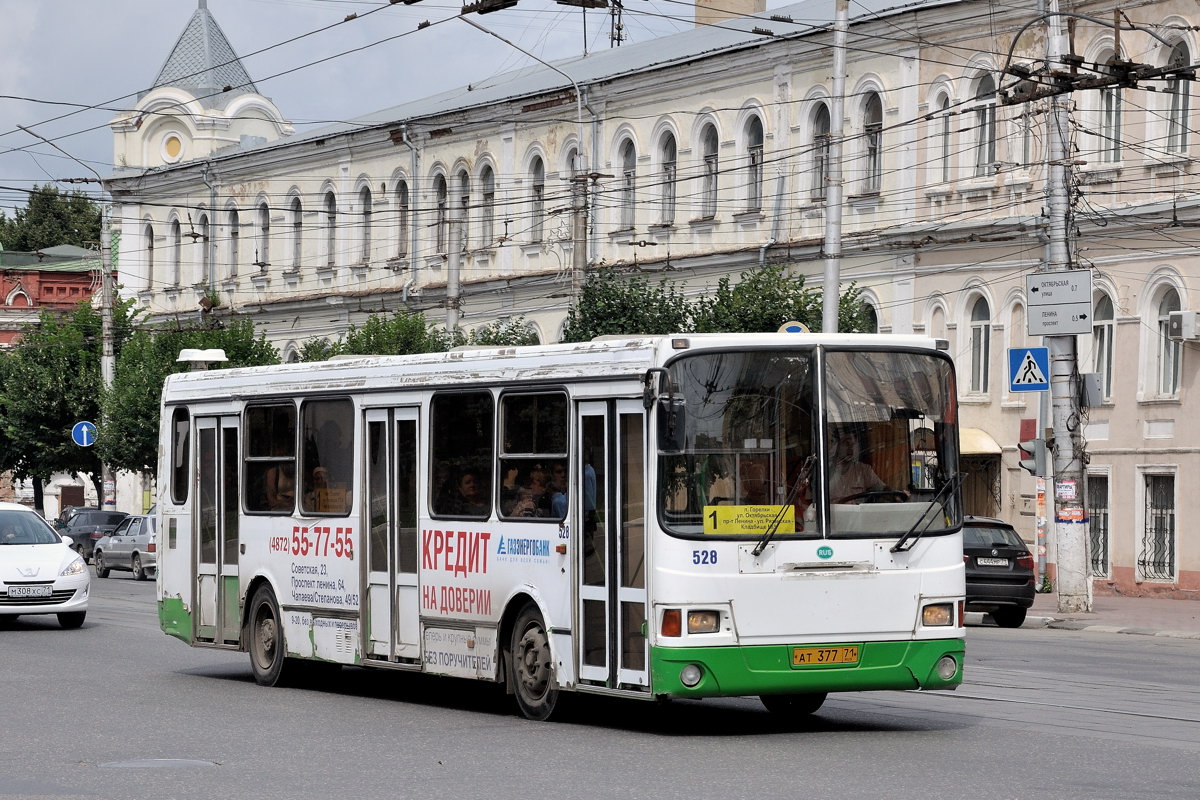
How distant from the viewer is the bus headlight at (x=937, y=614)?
42.8 ft

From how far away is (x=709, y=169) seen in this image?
43625 mm

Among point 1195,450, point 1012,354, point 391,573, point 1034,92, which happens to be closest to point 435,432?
point 391,573

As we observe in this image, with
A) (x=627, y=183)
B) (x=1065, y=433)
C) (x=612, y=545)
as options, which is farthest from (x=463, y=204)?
(x=612, y=545)

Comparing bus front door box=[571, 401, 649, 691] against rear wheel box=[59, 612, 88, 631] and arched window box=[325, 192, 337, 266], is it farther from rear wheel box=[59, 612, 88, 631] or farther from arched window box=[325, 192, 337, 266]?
arched window box=[325, 192, 337, 266]

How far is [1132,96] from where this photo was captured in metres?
34.8

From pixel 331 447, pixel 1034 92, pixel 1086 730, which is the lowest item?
pixel 1086 730

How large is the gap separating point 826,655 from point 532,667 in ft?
6.99

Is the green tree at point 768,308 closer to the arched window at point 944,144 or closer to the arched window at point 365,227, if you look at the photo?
the arched window at point 944,144

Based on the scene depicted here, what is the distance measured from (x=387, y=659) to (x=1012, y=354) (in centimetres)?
1539

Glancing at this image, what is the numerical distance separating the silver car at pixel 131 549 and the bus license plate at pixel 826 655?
3089 cm

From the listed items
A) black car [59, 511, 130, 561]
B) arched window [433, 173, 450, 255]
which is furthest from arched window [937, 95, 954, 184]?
black car [59, 511, 130, 561]

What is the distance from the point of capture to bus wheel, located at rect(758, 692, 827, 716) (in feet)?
45.6

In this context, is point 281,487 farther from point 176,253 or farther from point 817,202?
point 176,253

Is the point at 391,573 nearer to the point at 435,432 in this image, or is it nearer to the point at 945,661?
the point at 435,432
